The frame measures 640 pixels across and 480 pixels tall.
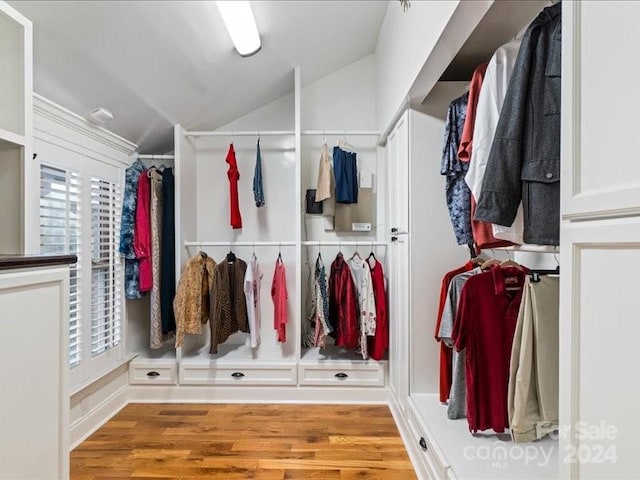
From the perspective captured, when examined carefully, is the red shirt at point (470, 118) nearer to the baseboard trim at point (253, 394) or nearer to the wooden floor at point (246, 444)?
the wooden floor at point (246, 444)

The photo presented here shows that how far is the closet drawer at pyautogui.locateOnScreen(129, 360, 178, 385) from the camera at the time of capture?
9.11 ft

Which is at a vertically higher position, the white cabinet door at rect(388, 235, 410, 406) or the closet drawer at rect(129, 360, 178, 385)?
the white cabinet door at rect(388, 235, 410, 406)

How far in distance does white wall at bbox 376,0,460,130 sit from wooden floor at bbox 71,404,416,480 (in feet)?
6.99

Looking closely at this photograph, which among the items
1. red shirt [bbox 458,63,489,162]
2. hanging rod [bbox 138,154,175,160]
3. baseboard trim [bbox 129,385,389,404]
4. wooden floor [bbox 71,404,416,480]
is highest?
hanging rod [bbox 138,154,175,160]

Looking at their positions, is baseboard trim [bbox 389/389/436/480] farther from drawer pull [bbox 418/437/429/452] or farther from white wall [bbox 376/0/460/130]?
white wall [bbox 376/0/460/130]

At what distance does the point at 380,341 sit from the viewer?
268cm

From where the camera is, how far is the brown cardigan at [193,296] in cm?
269

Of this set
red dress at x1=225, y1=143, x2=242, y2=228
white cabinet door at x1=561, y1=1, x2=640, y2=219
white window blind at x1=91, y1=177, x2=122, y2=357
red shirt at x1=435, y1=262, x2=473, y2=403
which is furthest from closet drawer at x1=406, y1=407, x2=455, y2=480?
white window blind at x1=91, y1=177, x2=122, y2=357

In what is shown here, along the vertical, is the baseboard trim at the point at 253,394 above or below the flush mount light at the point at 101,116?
below

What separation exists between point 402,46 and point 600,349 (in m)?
1.91

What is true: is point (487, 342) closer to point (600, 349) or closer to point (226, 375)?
point (600, 349)

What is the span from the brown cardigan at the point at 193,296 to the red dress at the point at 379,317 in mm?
1320

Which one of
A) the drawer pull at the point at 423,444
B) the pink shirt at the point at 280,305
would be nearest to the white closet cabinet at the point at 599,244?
the drawer pull at the point at 423,444

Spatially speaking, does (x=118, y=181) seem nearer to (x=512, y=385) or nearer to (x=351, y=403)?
(x=351, y=403)
